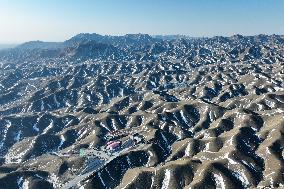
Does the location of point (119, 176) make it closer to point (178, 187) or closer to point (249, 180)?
point (178, 187)

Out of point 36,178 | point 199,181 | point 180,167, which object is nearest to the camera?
point 199,181

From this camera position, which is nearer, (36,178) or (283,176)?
(283,176)

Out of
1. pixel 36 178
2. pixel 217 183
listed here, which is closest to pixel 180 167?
pixel 217 183

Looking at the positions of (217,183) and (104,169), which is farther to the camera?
(104,169)

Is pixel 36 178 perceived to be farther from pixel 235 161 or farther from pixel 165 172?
pixel 235 161

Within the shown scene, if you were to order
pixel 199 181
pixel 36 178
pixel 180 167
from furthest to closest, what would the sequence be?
1. pixel 36 178
2. pixel 180 167
3. pixel 199 181

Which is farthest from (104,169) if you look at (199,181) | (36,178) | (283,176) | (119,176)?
(283,176)

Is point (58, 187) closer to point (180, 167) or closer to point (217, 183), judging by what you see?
point (180, 167)
